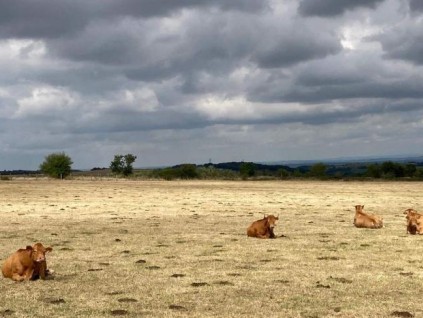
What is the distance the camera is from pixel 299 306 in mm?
13141

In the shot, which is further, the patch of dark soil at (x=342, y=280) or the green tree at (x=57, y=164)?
the green tree at (x=57, y=164)

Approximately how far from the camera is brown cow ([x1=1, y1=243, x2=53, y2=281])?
52.1 ft

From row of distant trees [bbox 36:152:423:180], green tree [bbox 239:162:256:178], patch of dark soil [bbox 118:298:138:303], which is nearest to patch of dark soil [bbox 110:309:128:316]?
patch of dark soil [bbox 118:298:138:303]

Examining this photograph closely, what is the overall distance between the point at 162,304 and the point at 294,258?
7.47 meters

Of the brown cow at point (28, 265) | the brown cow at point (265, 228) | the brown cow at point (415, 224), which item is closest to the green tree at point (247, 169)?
the brown cow at point (415, 224)

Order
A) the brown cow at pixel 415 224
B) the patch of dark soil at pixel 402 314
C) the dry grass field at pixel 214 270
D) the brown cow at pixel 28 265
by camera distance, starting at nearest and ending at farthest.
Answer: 1. the patch of dark soil at pixel 402 314
2. the dry grass field at pixel 214 270
3. the brown cow at pixel 28 265
4. the brown cow at pixel 415 224

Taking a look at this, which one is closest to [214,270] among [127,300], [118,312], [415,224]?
[127,300]

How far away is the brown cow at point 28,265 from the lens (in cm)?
1588

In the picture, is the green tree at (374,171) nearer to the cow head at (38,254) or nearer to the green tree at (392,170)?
the green tree at (392,170)

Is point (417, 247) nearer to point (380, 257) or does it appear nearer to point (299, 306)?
point (380, 257)

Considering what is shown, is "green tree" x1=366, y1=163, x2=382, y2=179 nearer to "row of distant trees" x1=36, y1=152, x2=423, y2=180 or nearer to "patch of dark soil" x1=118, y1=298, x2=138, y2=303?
"row of distant trees" x1=36, y1=152, x2=423, y2=180

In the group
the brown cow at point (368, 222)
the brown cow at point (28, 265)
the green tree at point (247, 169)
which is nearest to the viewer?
the brown cow at point (28, 265)

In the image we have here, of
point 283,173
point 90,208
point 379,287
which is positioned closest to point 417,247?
point 379,287

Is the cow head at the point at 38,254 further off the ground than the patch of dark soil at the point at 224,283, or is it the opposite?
the cow head at the point at 38,254
